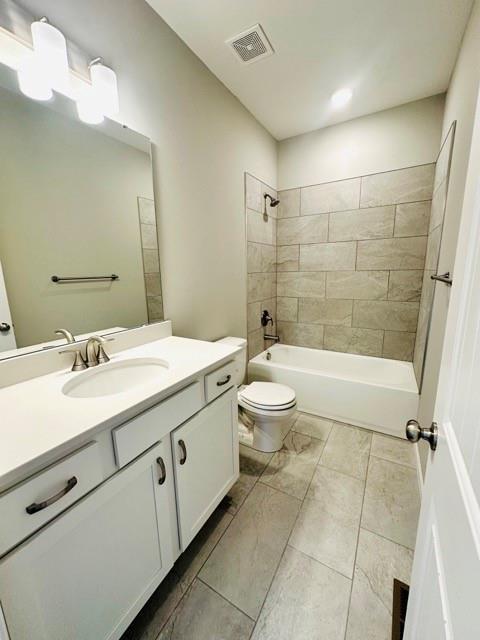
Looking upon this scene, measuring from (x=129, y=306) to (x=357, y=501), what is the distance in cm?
168

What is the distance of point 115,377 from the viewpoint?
120 centimetres

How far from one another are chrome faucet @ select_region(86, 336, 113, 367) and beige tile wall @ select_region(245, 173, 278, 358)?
1494 mm

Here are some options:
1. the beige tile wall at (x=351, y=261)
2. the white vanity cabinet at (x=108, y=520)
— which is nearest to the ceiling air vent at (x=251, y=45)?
the beige tile wall at (x=351, y=261)

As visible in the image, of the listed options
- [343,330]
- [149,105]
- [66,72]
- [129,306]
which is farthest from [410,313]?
[66,72]

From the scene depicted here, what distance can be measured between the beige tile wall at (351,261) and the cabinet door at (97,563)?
1.80 metres

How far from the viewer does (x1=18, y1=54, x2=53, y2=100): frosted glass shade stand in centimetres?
96

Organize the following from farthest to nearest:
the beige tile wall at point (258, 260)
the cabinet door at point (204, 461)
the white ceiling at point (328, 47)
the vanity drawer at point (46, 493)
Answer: the beige tile wall at point (258, 260) < the white ceiling at point (328, 47) < the cabinet door at point (204, 461) < the vanity drawer at point (46, 493)

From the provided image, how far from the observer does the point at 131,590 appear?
2.87ft

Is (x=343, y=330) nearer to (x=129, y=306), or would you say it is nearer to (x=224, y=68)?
(x=129, y=306)

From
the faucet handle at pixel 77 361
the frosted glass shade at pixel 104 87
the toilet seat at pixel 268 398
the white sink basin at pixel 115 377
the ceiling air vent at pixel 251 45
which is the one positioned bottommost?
the toilet seat at pixel 268 398

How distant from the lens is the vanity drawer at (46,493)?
56 cm

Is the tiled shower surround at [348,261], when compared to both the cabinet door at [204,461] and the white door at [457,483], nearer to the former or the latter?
the cabinet door at [204,461]

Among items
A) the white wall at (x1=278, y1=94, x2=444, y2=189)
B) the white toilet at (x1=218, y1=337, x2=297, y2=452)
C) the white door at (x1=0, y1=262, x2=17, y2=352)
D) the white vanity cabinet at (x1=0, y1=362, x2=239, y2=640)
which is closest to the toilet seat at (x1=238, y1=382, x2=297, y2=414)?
the white toilet at (x1=218, y1=337, x2=297, y2=452)

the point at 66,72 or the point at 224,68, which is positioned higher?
the point at 224,68
